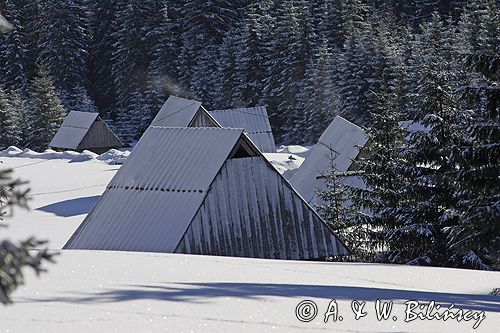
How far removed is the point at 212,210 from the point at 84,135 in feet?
139

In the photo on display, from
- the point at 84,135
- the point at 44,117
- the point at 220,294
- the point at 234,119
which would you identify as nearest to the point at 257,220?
the point at 220,294

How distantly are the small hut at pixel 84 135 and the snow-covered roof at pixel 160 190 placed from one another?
1573 inches

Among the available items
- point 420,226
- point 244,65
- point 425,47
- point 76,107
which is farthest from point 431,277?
point 76,107

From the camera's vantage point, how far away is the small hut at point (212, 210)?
15273mm

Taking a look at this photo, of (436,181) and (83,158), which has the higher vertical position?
(436,181)

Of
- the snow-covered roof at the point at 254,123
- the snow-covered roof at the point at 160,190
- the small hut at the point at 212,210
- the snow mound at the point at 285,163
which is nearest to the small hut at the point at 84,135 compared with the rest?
the snow-covered roof at the point at 254,123

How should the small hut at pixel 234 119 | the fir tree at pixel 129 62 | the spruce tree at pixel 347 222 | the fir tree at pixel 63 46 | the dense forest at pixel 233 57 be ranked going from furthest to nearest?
1. the fir tree at pixel 63 46
2. the fir tree at pixel 129 62
3. the dense forest at pixel 233 57
4. the small hut at pixel 234 119
5. the spruce tree at pixel 347 222

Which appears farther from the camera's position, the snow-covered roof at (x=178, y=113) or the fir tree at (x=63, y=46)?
the fir tree at (x=63, y=46)

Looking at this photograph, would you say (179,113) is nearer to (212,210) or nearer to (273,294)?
(212,210)

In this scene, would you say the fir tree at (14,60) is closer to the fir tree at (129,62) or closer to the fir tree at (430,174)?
the fir tree at (129,62)

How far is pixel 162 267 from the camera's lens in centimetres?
890

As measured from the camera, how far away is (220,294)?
7.13m

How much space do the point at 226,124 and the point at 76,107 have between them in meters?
30.8

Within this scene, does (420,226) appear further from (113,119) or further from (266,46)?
(113,119)
